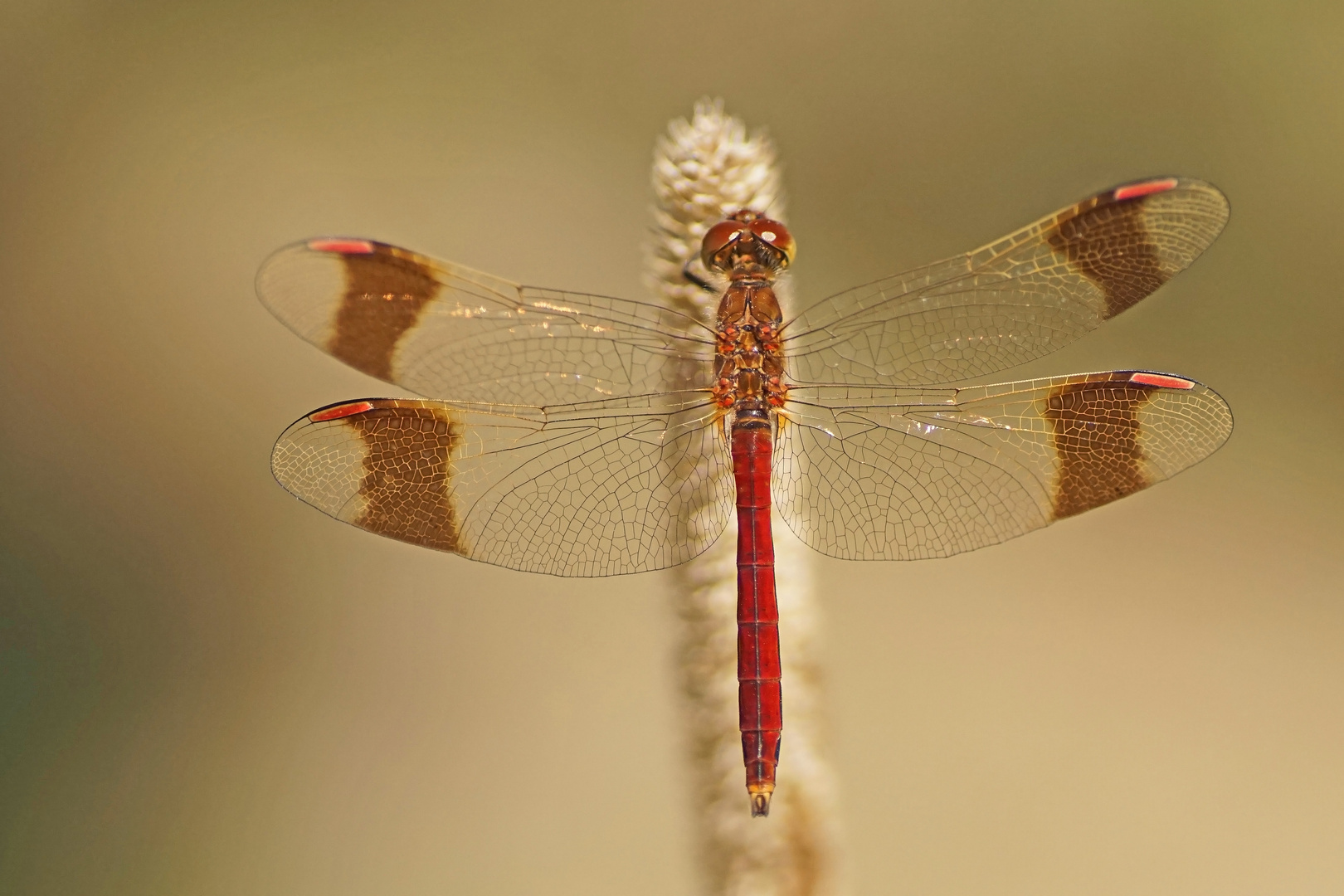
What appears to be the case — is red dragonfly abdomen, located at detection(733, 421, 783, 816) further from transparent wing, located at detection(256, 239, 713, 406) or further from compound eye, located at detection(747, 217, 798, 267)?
compound eye, located at detection(747, 217, 798, 267)

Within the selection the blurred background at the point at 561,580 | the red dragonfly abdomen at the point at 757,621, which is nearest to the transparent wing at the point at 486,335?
the red dragonfly abdomen at the point at 757,621

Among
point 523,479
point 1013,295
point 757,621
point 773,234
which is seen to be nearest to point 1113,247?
point 1013,295

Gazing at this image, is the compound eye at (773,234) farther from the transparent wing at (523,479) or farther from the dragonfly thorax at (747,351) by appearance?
the transparent wing at (523,479)

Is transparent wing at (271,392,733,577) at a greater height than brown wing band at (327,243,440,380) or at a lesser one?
lesser

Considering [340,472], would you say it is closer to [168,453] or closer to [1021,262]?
[1021,262]

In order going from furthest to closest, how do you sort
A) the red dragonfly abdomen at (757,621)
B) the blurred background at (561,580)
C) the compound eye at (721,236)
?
the blurred background at (561,580)
the compound eye at (721,236)
the red dragonfly abdomen at (757,621)

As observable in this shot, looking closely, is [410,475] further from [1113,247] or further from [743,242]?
[1113,247]

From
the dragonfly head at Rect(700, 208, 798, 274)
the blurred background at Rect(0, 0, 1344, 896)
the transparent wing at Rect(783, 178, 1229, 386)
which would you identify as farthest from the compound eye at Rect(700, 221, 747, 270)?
the blurred background at Rect(0, 0, 1344, 896)
